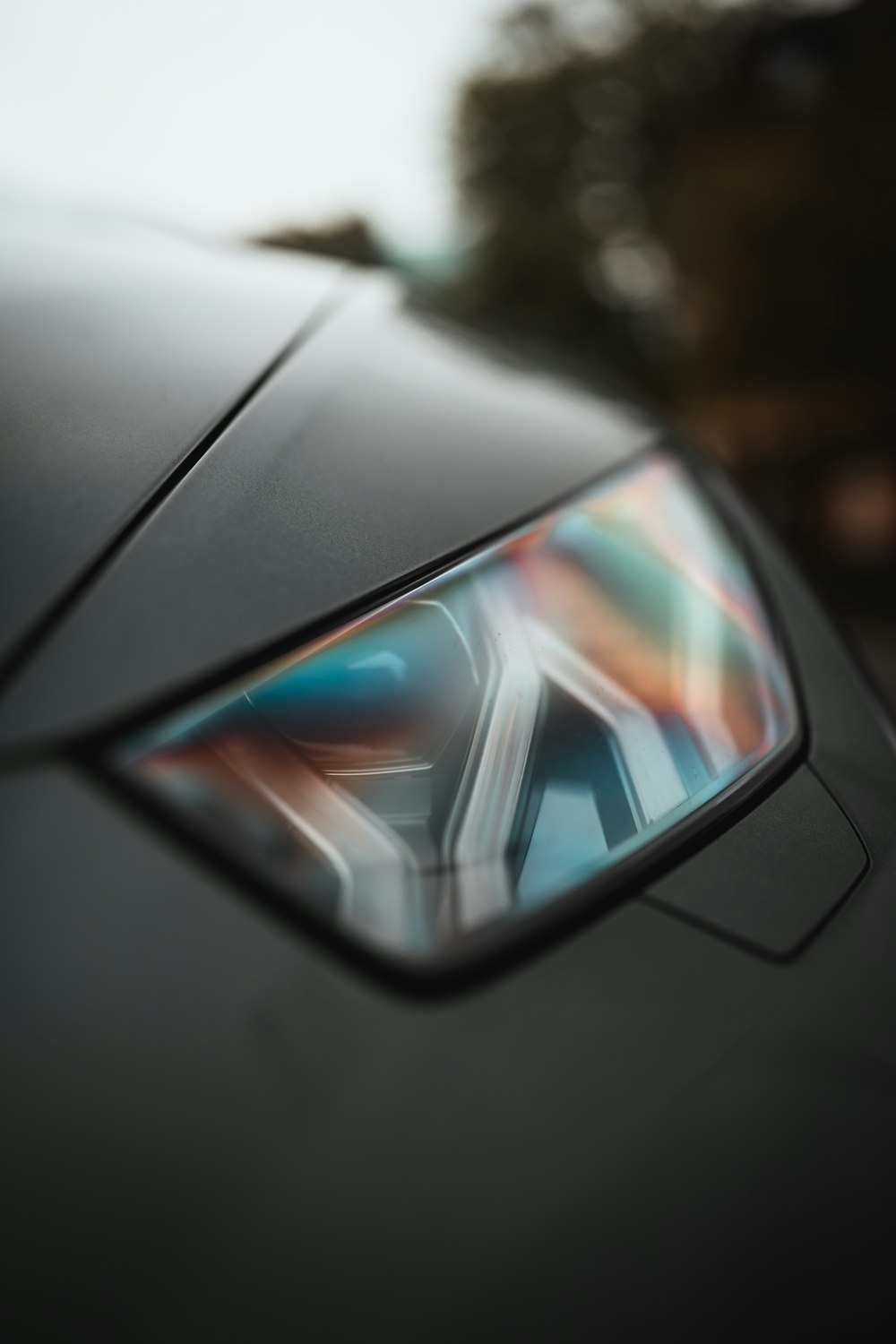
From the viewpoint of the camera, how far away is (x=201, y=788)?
1.95 feet

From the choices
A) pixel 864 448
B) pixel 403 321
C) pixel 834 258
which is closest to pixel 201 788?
pixel 403 321

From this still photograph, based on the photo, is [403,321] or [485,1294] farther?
[403,321]

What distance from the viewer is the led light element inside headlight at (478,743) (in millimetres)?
594

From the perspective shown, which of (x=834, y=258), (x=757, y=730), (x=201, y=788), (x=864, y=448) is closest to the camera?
(x=201, y=788)

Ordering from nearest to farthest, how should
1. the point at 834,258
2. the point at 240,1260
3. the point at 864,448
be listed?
the point at 240,1260 < the point at 834,258 < the point at 864,448

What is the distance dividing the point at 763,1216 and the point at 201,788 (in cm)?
39

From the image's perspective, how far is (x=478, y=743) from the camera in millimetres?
691

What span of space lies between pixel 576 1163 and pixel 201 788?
0.94 ft

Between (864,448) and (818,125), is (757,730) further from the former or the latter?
(864,448)

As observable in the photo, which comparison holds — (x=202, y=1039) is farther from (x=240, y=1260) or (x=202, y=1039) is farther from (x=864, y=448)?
(x=864, y=448)

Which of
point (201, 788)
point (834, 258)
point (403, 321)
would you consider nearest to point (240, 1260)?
point (201, 788)

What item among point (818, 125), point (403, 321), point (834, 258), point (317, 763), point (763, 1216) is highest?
point (818, 125)

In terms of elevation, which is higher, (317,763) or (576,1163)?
(317,763)

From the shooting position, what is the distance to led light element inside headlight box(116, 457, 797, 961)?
23.4 inches
